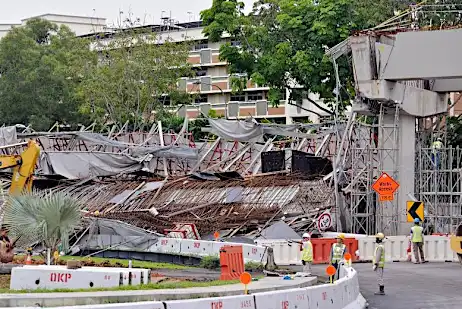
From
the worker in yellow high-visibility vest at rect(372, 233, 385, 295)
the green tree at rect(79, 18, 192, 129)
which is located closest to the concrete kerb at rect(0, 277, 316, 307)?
the worker in yellow high-visibility vest at rect(372, 233, 385, 295)

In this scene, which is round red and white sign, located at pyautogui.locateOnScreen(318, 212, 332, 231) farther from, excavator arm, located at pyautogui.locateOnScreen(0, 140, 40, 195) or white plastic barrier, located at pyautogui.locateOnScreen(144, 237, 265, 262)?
excavator arm, located at pyautogui.locateOnScreen(0, 140, 40, 195)

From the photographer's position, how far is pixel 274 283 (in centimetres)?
2169

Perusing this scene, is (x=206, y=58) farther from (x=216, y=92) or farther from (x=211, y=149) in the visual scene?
(x=211, y=149)

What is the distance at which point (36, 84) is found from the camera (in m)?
77.7

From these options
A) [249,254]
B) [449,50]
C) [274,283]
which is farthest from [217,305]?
[449,50]

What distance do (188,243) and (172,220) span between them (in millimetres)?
4449

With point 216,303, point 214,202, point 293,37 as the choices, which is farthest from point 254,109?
point 216,303

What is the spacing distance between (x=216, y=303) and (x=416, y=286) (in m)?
12.8

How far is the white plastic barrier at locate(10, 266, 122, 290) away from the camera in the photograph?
784 inches

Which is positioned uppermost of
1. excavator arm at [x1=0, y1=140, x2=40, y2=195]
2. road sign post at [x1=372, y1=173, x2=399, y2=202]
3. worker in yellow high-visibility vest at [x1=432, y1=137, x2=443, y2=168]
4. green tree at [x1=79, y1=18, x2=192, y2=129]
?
green tree at [x1=79, y1=18, x2=192, y2=129]

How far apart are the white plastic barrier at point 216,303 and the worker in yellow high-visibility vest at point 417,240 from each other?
62.0 feet

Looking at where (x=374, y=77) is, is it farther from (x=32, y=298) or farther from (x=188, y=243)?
(x=32, y=298)

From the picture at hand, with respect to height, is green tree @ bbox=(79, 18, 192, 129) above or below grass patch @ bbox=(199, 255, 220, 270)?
above

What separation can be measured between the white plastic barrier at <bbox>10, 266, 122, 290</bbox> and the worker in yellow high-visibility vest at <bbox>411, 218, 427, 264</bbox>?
16.4m
